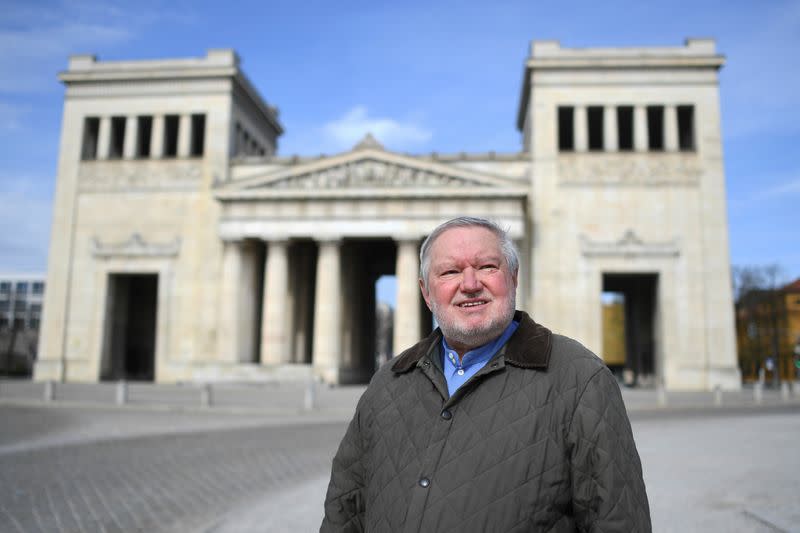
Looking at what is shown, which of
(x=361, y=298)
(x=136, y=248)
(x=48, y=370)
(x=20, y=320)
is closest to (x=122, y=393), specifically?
(x=136, y=248)

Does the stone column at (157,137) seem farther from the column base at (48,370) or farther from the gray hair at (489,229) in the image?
the gray hair at (489,229)

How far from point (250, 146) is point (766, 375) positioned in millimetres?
55438

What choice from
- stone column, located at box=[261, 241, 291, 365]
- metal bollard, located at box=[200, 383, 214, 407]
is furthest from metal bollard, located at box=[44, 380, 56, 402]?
stone column, located at box=[261, 241, 291, 365]

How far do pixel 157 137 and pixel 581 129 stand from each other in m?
28.8

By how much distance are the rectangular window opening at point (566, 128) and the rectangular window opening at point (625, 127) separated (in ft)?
10.6

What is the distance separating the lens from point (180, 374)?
4184cm

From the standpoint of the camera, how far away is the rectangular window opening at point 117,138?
4741 centimetres

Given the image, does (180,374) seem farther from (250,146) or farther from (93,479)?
(93,479)

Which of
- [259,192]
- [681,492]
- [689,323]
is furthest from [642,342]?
[681,492]

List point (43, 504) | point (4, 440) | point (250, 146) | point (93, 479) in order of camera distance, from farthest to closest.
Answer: point (250, 146), point (4, 440), point (93, 479), point (43, 504)

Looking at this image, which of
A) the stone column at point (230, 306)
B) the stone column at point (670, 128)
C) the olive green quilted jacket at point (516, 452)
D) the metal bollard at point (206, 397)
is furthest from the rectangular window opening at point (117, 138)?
the olive green quilted jacket at point (516, 452)

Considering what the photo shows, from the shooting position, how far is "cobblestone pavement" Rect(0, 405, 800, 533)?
7469 millimetres

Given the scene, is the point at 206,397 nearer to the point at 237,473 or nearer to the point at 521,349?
the point at 237,473

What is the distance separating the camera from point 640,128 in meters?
43.4
